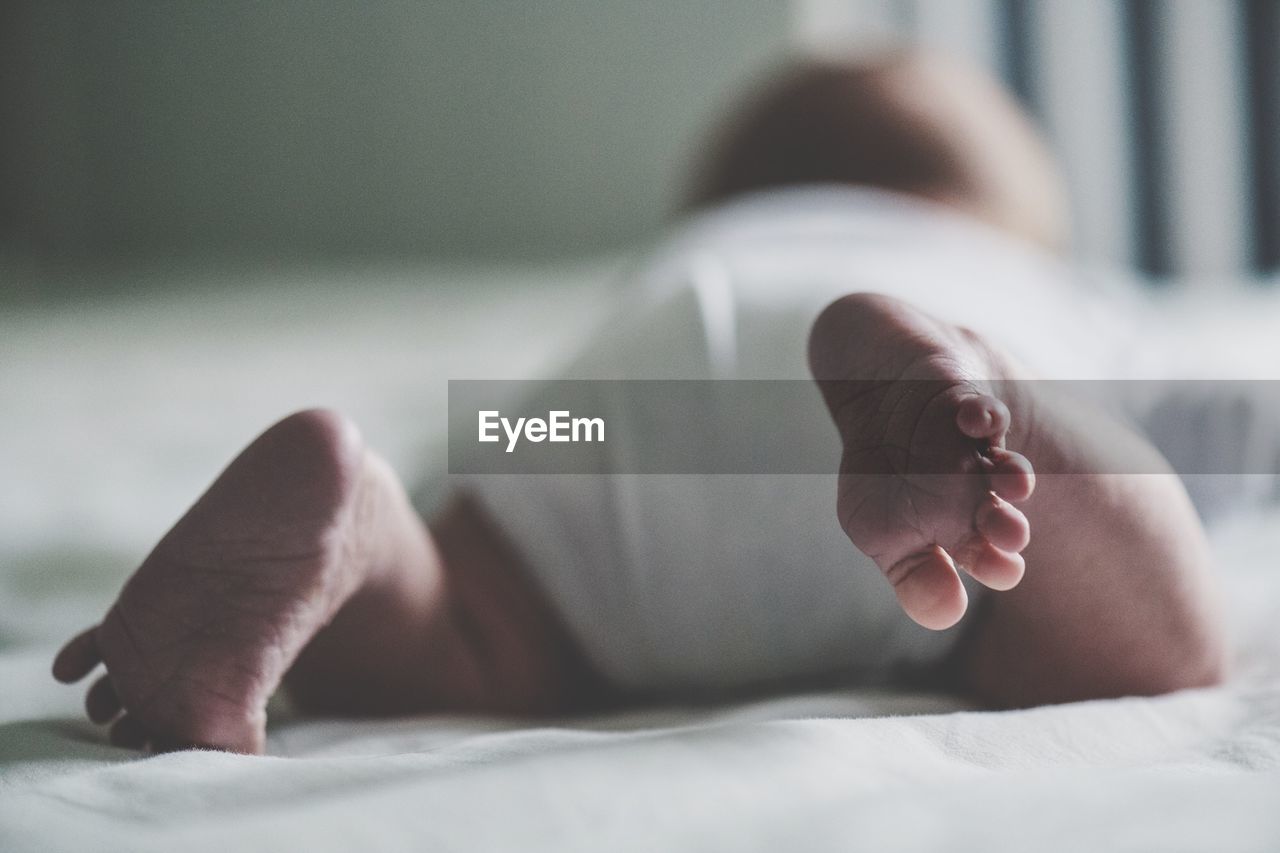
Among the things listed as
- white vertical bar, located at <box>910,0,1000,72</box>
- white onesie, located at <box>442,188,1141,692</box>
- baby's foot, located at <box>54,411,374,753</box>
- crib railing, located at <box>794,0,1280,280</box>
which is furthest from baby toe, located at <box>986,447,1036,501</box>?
white vertical bar, located at <box>910,0,1000,72</box>

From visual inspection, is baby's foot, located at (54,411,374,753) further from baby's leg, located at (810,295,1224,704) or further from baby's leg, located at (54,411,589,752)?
baby's leg, located at (810,295,1224,704)

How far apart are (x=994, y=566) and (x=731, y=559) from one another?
0.63 feet

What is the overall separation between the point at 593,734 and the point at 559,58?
242 cm

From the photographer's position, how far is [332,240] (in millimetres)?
2725

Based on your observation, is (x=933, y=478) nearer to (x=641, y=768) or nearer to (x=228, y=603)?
(x=641, y=768)

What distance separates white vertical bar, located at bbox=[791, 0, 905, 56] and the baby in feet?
6.57

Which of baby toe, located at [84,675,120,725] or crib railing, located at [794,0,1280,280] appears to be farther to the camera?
crib railing, located at [794,0,1280,280]

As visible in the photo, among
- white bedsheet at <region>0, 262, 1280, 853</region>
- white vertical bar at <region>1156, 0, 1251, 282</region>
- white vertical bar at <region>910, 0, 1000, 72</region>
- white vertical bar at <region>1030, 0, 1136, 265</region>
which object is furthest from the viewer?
white vertical bar at <region>910, 0, 1000, 72</region>

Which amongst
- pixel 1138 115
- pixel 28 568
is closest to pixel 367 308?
pixel 28 568

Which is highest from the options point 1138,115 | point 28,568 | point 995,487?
point 1138,115

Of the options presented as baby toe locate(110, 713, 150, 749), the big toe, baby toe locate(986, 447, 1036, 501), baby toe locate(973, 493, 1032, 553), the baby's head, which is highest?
the baby's head

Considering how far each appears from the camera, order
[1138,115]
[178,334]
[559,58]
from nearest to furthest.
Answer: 1. [178,334]
2. [1138,115]
3. [559,58]

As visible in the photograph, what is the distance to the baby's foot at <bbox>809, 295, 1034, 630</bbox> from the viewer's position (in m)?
0.35

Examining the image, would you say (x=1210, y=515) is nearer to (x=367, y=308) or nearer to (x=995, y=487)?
(x=995, y=487)
